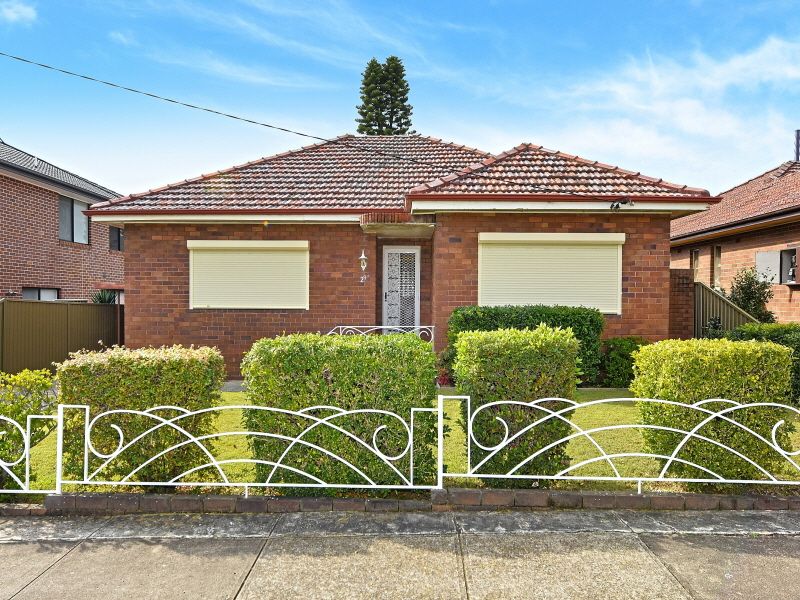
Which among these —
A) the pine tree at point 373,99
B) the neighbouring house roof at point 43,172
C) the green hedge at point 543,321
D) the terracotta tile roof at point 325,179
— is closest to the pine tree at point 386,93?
the pine tree at point 373,99

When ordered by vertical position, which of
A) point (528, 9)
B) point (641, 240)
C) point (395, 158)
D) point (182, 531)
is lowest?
point (182, 531)

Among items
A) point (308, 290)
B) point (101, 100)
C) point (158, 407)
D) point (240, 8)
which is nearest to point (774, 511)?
point (158, 407)

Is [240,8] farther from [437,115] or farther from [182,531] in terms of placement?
[182,531]

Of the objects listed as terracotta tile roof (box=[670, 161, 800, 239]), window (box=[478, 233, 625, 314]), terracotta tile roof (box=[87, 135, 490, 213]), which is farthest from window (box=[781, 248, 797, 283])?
terracotta tile roof (box=[87, 135, 490, 213])

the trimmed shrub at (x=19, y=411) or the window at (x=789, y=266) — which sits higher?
the window at (x=789, y=266)

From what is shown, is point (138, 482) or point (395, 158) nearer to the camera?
point (138, 482)

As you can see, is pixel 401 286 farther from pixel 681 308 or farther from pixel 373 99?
pixel 373 99

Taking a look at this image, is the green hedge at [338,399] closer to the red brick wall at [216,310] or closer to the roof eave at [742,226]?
the red brick wall at [216,310]

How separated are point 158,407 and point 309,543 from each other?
1625mm

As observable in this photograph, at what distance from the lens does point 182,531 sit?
148 inches

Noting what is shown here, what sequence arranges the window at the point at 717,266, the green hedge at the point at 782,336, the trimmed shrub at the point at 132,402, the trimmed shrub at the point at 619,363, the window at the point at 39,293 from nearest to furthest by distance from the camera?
the trimmed shrub at the point at 132,402, the green hedge at the point at 782,336, the trimmed shrub at the point at 619,363, the window at the point at 39,293, the window at the point at 717,266

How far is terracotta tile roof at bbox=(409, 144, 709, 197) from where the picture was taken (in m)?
9.70

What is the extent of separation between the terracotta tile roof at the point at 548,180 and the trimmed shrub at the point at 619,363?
8.81 feet

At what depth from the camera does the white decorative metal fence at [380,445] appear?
415cm
